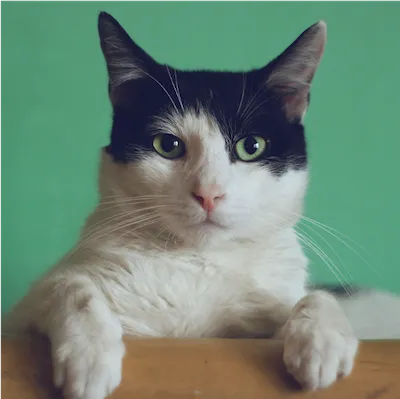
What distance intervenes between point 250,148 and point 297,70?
0.19 meters

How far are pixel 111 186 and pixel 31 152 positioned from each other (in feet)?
1.65

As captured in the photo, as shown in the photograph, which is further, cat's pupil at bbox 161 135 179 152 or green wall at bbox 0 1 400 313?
green wall at bbox 0 1 400 313

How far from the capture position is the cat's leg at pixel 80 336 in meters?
0.68

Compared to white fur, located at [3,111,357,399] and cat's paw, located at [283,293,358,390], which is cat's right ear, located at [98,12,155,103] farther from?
cat's paw, located at [283,293,358,390]

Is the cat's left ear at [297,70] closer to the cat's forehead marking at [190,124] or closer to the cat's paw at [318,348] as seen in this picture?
the cat's forehead marking at [190,124]

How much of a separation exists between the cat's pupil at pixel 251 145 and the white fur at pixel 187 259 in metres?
0.03

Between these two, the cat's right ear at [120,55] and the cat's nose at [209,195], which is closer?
the cat's nose at [209,195]

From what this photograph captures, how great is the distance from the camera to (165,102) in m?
1.05

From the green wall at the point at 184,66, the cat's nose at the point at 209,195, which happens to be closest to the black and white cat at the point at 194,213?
the cat's nose at the point at 209,195

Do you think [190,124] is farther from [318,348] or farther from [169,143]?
[318,348]

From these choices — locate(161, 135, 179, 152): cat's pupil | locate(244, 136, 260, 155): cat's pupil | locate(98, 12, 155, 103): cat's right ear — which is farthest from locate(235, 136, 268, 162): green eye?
locate(98, 12, 155, 103): cat's right ear

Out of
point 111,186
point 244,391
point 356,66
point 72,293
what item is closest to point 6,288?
point 111,186

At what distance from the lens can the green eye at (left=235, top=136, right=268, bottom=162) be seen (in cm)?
98

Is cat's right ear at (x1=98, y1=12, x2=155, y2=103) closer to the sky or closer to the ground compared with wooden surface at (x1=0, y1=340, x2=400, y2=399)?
closer to the sky
